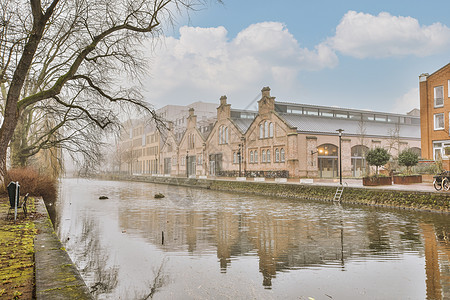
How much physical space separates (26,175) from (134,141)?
80.1 meters

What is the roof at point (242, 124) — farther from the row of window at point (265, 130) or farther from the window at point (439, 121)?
the window at point (439, 121)

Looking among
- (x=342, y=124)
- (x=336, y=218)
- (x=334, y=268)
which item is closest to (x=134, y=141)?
(x=342, y=124)

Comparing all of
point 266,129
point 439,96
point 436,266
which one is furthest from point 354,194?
point 266,129

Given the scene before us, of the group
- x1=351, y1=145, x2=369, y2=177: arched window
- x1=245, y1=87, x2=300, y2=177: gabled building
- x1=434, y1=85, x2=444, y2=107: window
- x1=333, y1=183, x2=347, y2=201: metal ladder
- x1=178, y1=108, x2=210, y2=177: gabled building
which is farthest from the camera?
x1=178, y1=108, x2=210, y2=177: gabled building

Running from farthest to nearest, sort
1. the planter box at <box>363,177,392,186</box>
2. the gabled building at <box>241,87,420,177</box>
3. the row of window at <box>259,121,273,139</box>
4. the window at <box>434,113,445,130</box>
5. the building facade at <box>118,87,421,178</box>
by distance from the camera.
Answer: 1. the row of window at <box>259,121,273,139</box>
2. the building facade at <box>118,87,421,178</box>
3. the gabled building at <box>241,87,420,177</box>
4. the window at <box>434,113,445,130</box>
5. the planter box at <box>363,177,392,186</box>

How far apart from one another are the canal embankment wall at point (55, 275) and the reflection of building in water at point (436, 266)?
19.1ft

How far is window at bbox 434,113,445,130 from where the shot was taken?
31.4m

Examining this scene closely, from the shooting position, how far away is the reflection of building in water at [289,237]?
8422 mm

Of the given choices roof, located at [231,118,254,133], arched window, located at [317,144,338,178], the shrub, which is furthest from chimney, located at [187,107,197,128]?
the shrub

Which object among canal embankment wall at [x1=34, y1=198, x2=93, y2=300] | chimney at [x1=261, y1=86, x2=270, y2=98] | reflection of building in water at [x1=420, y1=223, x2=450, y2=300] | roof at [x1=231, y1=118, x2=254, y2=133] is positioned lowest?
reflection of building in water at [x1=420, y1=223, x2=450, y2=300]

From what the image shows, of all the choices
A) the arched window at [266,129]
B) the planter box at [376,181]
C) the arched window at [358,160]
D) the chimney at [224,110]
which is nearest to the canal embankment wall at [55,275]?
the planter box at [376,181]

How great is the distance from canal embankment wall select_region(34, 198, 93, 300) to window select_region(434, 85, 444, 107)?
3417cm

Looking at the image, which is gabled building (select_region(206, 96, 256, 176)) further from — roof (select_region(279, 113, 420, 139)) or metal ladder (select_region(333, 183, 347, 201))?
metal ladder (select_region(333, 183, 347, 201))

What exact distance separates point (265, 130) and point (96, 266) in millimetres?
34665
